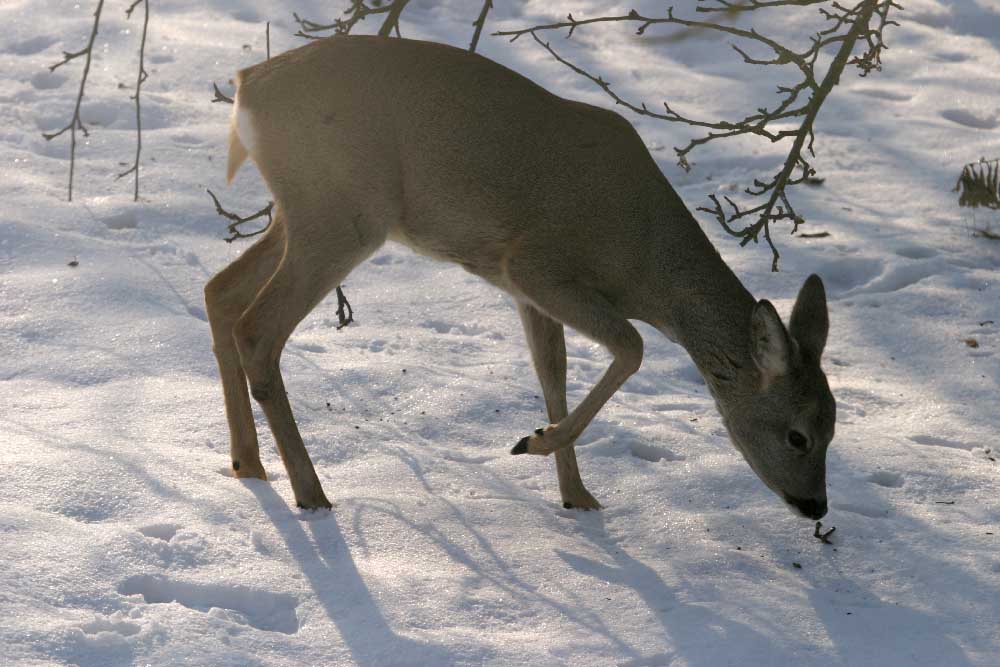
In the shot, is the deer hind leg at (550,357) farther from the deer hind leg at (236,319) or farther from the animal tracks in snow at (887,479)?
the animal tracks in snow at (887,479)

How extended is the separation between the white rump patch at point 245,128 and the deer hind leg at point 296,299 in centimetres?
37

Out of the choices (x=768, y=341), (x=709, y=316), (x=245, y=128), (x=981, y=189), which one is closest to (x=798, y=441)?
(x=768, y=341)

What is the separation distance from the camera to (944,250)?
802cm

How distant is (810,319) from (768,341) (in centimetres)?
28

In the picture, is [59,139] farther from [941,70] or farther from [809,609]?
[941,70]

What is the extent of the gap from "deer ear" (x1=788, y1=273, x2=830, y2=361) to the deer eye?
31 centimetres

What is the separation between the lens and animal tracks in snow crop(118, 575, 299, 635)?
12.9 ft

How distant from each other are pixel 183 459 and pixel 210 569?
1.01 metres

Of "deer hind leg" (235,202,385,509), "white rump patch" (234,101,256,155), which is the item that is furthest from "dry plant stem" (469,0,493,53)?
"deer hind leg" (235,202,385,509)

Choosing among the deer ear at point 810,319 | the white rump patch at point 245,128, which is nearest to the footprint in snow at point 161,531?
the white rump patch at point 245,128

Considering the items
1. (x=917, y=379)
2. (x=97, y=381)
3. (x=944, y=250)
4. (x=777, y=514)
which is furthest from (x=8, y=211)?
(x=944, y=250)

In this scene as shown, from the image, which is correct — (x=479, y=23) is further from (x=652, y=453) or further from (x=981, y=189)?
(x=981, y=189)

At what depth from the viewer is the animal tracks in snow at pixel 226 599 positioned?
3.93 m

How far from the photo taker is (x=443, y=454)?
550 cm
